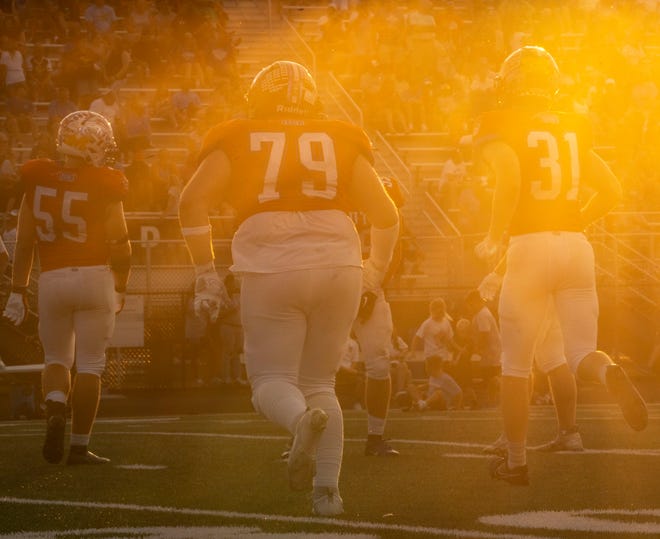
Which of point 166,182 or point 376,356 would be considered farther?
point 166,182

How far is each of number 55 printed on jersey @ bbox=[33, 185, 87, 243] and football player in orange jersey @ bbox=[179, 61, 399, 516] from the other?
94.6 inches

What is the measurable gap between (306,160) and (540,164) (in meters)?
1.60

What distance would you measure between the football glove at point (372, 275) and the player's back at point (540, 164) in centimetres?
107

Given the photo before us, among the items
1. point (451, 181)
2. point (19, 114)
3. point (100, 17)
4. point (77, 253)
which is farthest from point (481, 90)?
point (77, 253)

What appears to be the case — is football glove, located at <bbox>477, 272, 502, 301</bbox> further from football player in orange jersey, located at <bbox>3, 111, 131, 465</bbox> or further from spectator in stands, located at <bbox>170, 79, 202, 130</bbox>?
spectator in stands, located at <bbox>170, 79, 202, 130</bbox>

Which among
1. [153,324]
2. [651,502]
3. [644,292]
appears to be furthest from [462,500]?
[644,292]

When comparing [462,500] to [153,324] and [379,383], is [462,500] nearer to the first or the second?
[379,383]

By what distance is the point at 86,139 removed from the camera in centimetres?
793

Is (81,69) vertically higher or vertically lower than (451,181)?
higher

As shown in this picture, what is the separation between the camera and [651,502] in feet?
19.1

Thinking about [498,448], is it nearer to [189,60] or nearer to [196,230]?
[196,230]

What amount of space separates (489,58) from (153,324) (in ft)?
36.4

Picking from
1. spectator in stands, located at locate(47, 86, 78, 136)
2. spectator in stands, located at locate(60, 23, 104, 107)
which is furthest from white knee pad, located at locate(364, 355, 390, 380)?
spectator in stands, located at locate(60, 23, 104, 107)

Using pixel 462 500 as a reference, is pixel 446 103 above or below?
below
